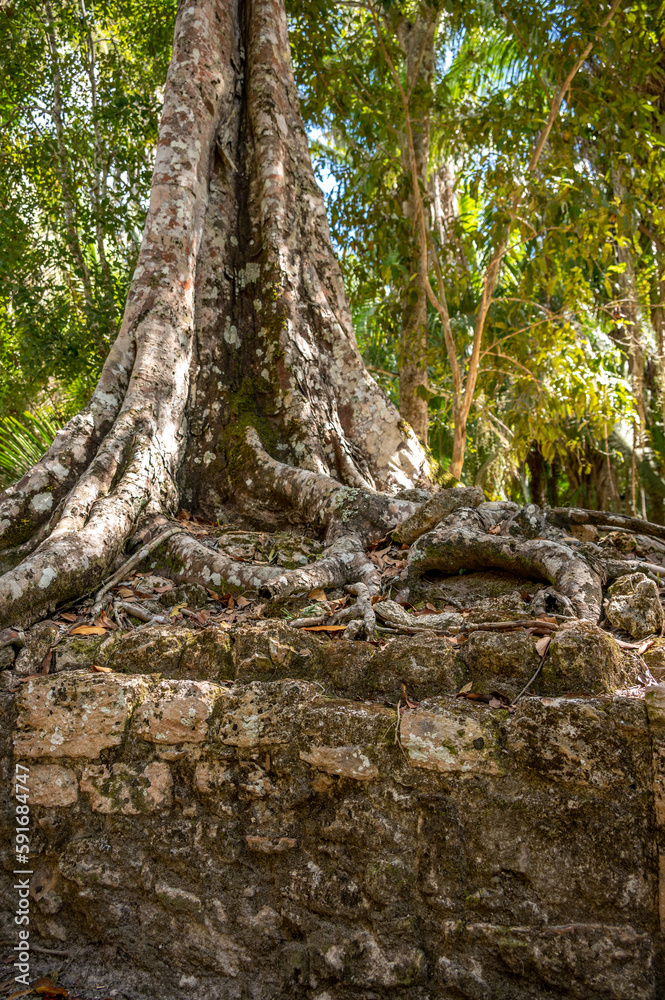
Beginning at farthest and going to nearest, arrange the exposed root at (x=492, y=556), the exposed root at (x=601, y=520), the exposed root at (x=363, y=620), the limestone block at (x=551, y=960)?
the exposed root at (x=601, y=520)
the exposed root at (x=492, y=556)
the exposed root at (x=363, y=620)
the limestone block at (x=551, y=960)

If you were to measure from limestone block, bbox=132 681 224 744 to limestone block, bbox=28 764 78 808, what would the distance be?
0.24m

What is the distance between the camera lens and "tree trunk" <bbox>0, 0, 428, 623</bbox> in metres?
3.07

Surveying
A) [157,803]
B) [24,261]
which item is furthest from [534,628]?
[24,261]

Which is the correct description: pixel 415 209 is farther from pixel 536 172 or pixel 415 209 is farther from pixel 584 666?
pixel 584 666

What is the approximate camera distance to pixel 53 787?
1997 millimetres

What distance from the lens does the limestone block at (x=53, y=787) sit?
1.99m

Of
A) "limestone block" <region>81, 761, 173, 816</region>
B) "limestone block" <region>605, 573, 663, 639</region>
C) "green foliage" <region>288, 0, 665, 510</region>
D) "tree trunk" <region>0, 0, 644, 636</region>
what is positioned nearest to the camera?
"limestone block" <region>81, 761, 173, 816</region>

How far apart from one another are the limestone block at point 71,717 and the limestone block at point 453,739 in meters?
0.84

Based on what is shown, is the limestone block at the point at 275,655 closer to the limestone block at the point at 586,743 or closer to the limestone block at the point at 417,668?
the limestone block at the point at 417,668

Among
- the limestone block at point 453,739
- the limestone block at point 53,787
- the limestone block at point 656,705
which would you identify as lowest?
the limestone block at point 53,787

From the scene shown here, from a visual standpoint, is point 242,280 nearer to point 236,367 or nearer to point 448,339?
point 236,367

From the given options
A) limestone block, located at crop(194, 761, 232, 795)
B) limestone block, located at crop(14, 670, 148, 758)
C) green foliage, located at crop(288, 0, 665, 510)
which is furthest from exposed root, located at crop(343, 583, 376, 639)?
green foliage, located at crop(288, 0, 665, 510)

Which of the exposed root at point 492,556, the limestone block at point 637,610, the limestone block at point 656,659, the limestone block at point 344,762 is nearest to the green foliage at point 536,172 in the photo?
the exposed root at point 492,556

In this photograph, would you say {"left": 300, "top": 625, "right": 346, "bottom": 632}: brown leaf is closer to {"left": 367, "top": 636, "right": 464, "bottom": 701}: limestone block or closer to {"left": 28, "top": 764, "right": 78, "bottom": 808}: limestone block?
{"left": 367, "top": 636, "right": 464, "bottom": 701}: limestone block
